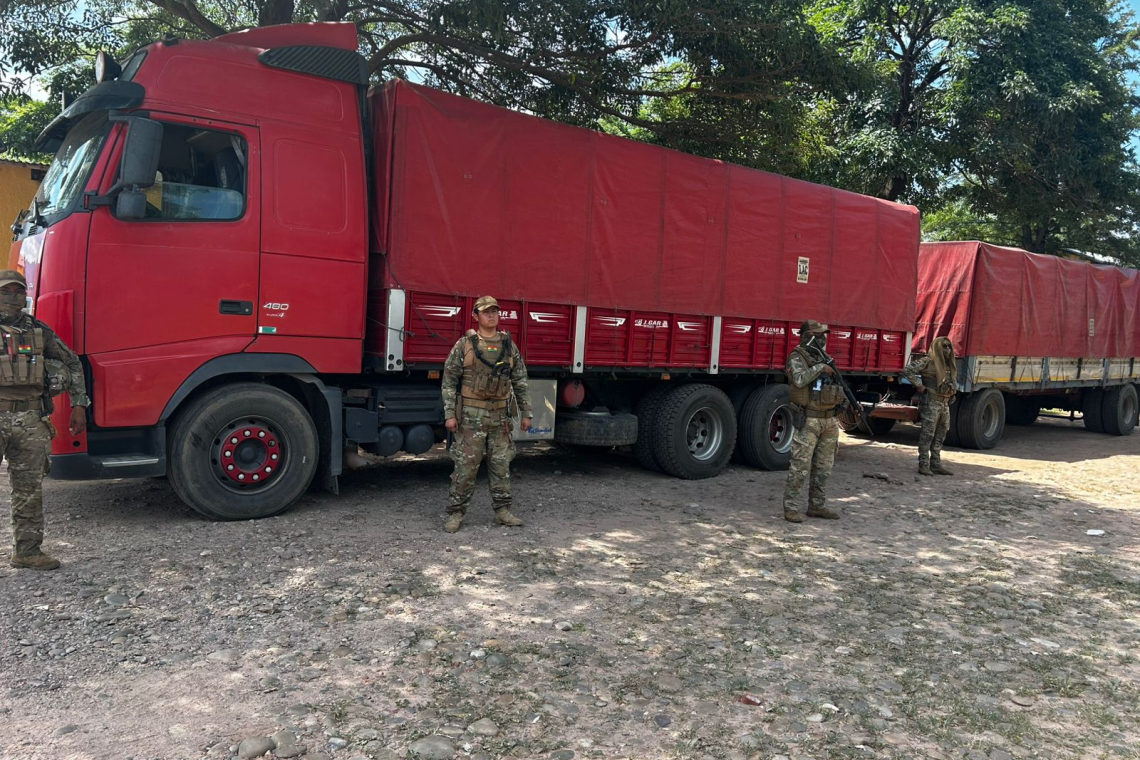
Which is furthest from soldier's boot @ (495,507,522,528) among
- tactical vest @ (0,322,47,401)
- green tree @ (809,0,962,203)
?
green tree @ (809,0,962,203)

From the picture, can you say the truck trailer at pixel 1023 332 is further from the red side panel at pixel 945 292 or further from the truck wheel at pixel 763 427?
the truck wheel at pixel 763 427

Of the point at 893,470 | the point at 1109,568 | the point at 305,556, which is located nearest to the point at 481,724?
the point at 305,556

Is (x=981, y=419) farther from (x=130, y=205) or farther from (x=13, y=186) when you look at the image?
(x=13, y=186)

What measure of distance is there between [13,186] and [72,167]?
278 inches

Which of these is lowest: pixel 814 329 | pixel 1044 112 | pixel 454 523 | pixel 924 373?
pixel 454 523

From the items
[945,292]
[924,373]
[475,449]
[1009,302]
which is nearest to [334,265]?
[475,449]

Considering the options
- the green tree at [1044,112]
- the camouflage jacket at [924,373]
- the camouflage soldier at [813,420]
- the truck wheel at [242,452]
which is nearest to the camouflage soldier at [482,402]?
the truck wheel at [242,452]

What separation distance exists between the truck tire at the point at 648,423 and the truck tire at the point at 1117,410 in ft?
36.9

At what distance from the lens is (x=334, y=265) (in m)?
6.01

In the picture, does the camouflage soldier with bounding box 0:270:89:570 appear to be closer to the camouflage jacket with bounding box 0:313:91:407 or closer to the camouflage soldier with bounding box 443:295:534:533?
the camouflage jacket with bounding box 0:313:91:407

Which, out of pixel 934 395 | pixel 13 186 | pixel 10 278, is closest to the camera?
pixel 10 278

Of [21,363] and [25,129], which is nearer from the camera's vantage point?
[21,363]

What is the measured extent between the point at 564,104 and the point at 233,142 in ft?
17.6

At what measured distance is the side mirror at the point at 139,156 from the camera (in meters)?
5.11
